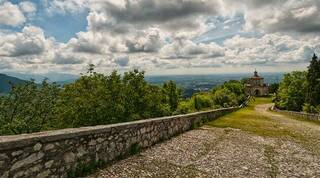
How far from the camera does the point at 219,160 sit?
11898 mm

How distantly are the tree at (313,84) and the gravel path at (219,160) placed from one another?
→ 199 ft

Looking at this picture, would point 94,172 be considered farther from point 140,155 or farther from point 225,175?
point 225,175

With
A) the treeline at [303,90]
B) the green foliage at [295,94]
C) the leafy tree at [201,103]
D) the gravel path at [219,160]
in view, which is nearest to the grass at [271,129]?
the gravel path at [219,160]

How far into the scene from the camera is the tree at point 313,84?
232ft

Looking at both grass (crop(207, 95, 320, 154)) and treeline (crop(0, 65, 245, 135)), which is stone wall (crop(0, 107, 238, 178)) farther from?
treeline (crop(0, 65, 245, 135))

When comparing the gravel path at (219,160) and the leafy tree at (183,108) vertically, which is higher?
the gravel path at (219,160)

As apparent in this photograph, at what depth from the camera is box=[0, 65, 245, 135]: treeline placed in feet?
130

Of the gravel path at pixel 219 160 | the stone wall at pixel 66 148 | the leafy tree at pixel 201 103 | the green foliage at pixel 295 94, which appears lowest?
the leafy tree at pixel 201 103

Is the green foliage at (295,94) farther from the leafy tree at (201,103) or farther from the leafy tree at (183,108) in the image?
the leafy tree at (183,108)

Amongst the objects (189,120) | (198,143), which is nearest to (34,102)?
(189,120)

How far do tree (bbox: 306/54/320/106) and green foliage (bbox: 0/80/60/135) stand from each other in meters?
56.7

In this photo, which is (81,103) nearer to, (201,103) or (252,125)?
(252,125)

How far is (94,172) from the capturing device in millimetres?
9070

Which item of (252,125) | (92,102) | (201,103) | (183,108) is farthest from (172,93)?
(252,125)
